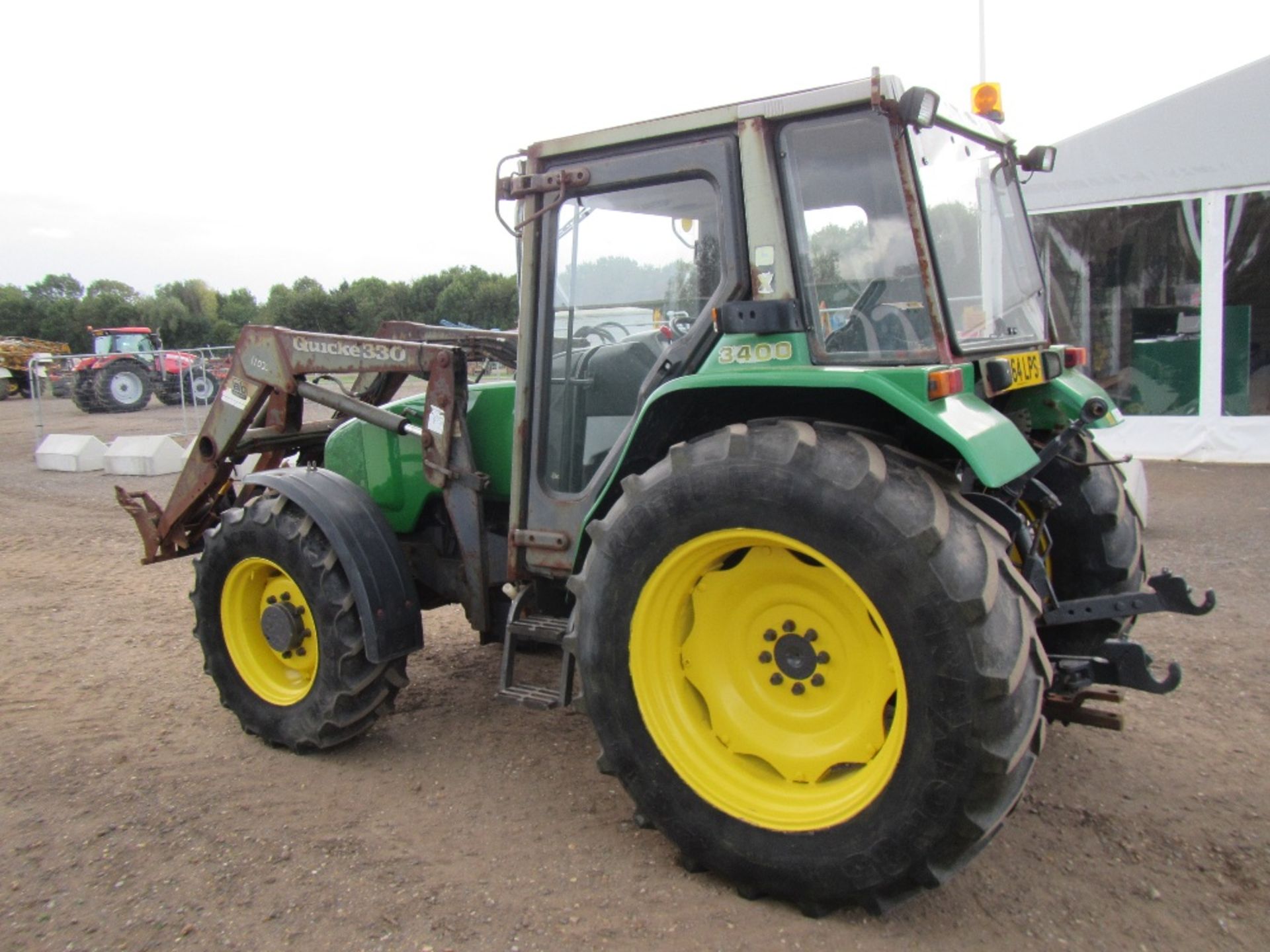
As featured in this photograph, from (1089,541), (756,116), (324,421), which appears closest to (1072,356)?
(1089,541)

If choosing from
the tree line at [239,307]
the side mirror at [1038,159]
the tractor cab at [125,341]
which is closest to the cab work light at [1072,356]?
the side mirror at [1038,159]

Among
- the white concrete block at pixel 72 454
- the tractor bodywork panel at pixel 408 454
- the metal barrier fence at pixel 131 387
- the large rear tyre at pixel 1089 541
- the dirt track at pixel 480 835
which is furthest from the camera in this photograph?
the metal barrier fence at pixel 131 387

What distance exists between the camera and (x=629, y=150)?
3.33 meters

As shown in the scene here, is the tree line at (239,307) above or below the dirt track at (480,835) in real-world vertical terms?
above

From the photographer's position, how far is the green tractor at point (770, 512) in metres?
2.59

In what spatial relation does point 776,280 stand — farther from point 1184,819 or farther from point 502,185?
point 1184,819

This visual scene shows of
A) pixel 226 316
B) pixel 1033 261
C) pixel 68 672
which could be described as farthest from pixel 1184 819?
pixel 226 316

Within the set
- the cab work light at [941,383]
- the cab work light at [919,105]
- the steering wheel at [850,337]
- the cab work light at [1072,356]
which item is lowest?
the cab work light at [941,383]

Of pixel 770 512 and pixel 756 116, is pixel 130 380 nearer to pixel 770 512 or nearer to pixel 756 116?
pixel 756 116

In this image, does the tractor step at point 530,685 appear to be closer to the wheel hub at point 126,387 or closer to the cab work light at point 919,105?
the cab work light at point 919,105

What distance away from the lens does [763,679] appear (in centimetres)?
304

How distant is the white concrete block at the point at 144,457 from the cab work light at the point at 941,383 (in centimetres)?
1200

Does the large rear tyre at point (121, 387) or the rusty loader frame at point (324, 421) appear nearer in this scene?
the rusty loader frame at point (324, 421)

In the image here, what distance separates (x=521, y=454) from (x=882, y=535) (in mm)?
1525
